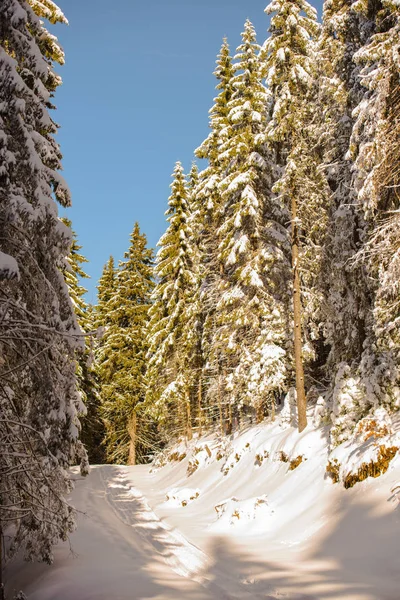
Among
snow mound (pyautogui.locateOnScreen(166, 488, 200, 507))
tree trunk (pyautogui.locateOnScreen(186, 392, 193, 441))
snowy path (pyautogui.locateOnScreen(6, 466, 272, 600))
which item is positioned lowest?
snow mound (pyautogui.locateOnScreen(166, 488, 200, 507))

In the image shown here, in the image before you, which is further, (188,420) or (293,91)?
(188,420)

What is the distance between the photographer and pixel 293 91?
1717 centimetres

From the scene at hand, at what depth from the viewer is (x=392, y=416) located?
38.9 ft

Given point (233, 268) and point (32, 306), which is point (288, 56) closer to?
point (233, 268)

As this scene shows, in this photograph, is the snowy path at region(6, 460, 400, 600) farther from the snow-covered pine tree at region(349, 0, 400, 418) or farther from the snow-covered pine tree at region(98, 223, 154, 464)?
the snow-covered pine tree at region(98, 223, 154, 464)

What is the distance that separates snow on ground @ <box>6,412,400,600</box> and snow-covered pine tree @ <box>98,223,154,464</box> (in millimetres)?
16328

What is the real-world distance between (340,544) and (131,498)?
1249 cm

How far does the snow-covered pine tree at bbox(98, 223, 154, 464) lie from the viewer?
110 feet

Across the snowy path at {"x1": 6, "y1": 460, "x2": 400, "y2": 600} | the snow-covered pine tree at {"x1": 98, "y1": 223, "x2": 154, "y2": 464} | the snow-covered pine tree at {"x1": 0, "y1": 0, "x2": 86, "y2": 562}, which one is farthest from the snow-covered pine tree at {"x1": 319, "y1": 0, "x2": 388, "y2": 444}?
the snow-covered pine tree at {"x1": 98, "y1": 223, "x2": 154, "y2": 464}

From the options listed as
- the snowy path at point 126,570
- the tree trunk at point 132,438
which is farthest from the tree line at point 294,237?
the snowy path at point 126,570

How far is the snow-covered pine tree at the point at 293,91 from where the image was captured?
1662cm

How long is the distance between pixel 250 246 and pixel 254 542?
12.2m

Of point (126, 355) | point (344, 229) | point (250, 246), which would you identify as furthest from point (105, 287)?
point (344, 229)

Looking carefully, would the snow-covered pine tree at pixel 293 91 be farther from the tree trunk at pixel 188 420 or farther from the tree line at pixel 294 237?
the tree trunk at pixel 188 420
